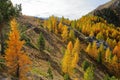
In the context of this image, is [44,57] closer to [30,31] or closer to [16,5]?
[30,31]

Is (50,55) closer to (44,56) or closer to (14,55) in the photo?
(44,56)

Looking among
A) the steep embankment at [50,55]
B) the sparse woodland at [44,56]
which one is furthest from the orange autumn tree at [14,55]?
the steep embankment at [50,55]

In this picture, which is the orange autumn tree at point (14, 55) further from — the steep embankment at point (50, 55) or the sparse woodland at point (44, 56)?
the steep embankment at point (50, 55)

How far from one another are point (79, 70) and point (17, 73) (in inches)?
3216

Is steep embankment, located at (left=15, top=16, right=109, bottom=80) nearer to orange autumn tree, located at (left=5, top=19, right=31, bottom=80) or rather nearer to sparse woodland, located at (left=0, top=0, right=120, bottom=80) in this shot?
sparse woodland, located at (left=0, top=0, right=120, bottom=80)

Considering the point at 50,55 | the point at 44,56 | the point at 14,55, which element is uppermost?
the point at 14,55

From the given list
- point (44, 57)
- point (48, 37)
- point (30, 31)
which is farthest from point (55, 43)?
point (44, 57)

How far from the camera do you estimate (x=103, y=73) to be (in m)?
159

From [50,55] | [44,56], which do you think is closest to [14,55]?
[44,56]

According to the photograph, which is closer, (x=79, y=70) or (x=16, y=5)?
(x=16, y=5)

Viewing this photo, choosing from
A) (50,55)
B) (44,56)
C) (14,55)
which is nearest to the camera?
(14,55)

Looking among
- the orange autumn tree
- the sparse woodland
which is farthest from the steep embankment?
the orange autumn tree

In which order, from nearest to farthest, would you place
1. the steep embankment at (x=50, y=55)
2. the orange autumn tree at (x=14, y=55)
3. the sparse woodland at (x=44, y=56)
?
the orange autumn tree at (x=14, y=55) → the sparse woodland at (x=44, y=56) → the steep embankment at (x=50, y=55)

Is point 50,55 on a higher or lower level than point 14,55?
lower
